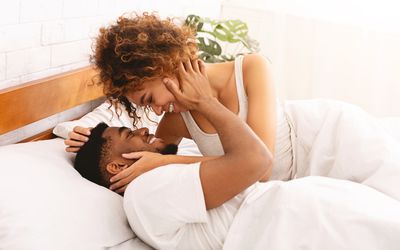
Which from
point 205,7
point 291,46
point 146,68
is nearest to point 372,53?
point 291,46

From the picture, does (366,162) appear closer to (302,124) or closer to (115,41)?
(302,124)

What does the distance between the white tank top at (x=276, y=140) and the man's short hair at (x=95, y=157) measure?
1.08 feet

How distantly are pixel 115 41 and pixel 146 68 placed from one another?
0.12 m

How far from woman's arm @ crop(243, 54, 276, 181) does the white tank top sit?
3 cm

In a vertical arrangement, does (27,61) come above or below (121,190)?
above

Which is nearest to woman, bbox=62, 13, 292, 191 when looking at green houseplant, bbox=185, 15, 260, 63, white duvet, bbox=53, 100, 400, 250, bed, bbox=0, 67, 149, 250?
bed, bbox=0, 67, 149, 250

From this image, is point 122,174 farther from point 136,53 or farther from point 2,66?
point 2,66

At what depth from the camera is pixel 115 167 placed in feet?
5.36

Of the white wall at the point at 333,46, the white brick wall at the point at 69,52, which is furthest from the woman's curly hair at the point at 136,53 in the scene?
the white wall at the point at 333,46

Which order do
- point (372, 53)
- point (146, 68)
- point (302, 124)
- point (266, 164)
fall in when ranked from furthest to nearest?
1. point (372, 53)
2. point (302, 124)
3. point (146, 68)
4. point (266, 164)

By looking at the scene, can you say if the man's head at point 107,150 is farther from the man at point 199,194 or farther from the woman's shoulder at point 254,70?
the woman's shoulder at point 254,70

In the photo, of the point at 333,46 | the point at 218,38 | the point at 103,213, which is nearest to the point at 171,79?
the point at 103,213

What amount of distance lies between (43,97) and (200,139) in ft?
1.70

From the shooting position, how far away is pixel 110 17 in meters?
2.40
